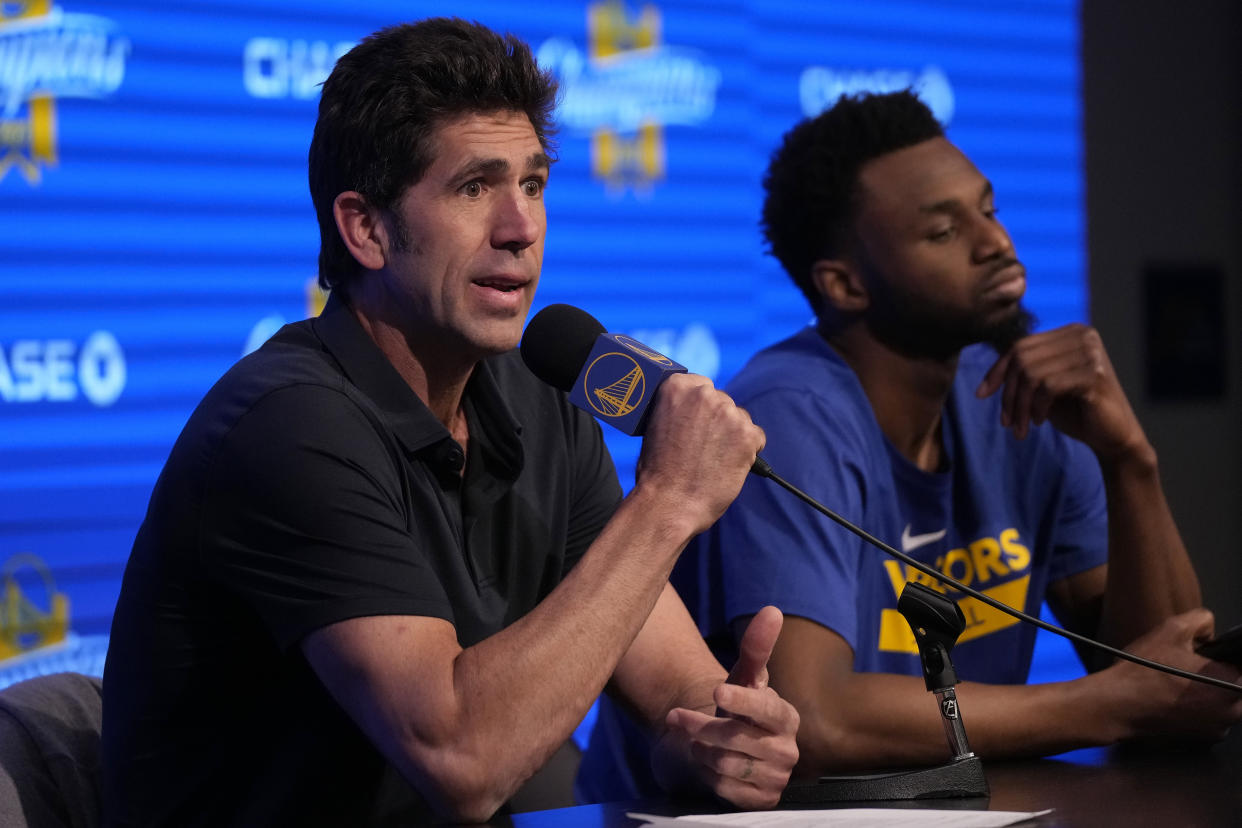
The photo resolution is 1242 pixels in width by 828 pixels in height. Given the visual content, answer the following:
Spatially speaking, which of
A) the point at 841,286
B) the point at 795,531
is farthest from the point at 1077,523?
the point at 795,531

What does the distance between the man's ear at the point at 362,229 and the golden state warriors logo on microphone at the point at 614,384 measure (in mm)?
358

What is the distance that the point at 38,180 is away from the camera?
242 cm

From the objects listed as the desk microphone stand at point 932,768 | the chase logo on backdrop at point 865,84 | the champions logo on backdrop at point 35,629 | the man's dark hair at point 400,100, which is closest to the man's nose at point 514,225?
the man's dark hair at point 400,100

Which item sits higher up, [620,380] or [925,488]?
[620,380]

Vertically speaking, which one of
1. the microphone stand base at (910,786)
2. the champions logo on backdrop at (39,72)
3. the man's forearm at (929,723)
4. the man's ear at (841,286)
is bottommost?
the man's forearm at (929,723)

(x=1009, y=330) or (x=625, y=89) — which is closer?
(x=1009, y=330)

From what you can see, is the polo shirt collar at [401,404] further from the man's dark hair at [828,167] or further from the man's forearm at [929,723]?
the man's dark hair at [828,167]

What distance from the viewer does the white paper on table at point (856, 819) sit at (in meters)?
1.17

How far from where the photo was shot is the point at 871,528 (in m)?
1.98

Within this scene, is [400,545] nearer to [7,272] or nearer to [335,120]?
[335,120]

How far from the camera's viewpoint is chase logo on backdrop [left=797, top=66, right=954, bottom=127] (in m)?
3.44

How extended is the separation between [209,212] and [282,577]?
1469 millimetres

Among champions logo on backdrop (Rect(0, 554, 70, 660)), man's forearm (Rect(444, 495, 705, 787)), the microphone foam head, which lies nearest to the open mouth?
the microphone foam head

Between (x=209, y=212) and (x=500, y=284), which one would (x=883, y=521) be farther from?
→ (x=209, y=212)
